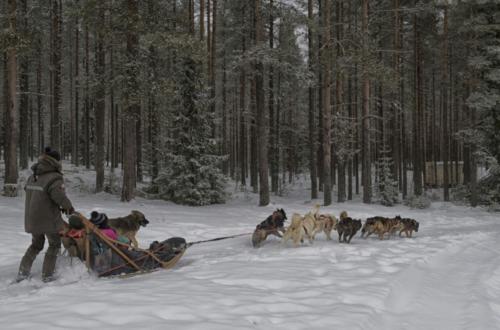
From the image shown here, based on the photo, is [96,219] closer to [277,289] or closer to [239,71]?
[277,289]

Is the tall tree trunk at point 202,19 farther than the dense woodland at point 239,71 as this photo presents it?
Yes

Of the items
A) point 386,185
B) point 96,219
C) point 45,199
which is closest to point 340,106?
point 386,185

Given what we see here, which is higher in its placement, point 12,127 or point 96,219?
point 12,127

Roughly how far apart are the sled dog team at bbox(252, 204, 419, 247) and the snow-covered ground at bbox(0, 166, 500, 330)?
0.26 m

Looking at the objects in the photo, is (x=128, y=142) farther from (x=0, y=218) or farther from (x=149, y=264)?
(x=149, y=264)

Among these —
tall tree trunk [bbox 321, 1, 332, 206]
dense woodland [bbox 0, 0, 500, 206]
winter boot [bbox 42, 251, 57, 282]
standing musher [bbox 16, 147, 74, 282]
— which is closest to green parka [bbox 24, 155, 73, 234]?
standing musher [bbox 16, 147, 74, 282]

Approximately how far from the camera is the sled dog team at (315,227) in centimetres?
884

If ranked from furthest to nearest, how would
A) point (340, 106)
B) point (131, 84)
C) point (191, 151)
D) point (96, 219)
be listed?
point (340, 106)
point (191, 151)
point (131, 84)
point (96, 219)

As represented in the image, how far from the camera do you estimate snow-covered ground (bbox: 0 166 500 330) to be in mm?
4047

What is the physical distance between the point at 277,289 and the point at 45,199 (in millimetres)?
3494

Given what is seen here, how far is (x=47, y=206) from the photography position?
5762 mm

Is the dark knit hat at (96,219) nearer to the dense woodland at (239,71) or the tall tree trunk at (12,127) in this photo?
the dense woodland at (239,71)

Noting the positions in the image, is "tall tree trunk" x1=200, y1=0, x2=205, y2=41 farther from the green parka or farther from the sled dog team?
the green parka

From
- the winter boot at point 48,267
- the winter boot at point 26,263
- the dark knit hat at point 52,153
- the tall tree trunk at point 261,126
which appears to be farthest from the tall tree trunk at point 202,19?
the winter boot at point 48,267
